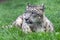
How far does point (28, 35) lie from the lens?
8367 mm

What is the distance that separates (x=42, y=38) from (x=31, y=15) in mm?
945

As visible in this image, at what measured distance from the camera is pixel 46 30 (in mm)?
9195

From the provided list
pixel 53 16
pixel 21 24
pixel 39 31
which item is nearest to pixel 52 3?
pixel 53 16

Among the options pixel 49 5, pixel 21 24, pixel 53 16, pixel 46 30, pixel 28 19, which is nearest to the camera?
pixel 28 19

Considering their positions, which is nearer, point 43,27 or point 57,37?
point 57,37

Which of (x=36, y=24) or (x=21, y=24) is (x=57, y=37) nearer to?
(x=36, y=24)

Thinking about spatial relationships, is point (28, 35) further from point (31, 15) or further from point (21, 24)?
point (21, 24)

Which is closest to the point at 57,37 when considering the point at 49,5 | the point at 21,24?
the point at 21,24

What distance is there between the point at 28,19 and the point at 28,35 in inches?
20.0

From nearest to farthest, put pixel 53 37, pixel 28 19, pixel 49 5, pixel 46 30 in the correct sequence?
pixel 53 37, pixel 28 19, pixel 46 30, pixel 49 5

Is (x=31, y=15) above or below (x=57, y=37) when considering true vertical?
above

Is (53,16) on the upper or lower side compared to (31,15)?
lower

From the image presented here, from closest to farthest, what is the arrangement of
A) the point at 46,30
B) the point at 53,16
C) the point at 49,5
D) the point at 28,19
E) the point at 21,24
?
the point at 28,19, the point at 46,30, the point at 21,24, the point at 53,16, the point at 49,5

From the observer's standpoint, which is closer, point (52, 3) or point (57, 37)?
point (57, 37)
